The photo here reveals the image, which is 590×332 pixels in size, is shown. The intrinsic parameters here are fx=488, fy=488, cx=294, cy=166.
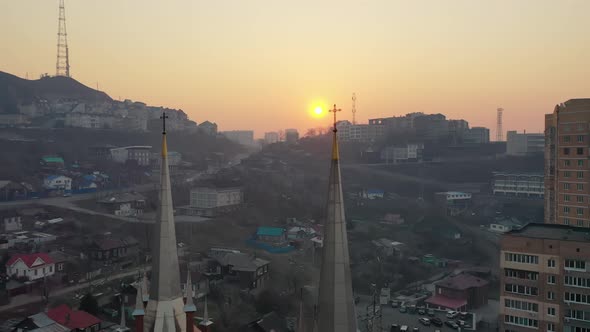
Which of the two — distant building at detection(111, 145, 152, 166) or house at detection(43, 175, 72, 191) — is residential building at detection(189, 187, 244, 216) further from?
distant building at detection(111, 145, 152, 166)

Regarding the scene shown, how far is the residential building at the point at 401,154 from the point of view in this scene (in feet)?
294

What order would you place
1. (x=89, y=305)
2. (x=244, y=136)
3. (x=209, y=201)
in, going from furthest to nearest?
(x=244, y=136) → (x=209, y=201) → (x=89, y=305)

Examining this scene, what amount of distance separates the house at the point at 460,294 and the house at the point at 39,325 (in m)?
24.1

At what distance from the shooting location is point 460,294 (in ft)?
114

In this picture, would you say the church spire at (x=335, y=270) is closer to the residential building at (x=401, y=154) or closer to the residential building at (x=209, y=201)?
A: the residential building at (x=209, y=201)

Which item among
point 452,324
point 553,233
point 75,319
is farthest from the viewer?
point 452,324

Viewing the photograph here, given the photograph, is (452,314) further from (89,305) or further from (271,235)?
(89,305)

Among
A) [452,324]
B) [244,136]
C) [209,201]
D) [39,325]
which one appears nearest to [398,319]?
[452,324]

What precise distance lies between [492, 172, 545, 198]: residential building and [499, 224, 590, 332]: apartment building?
5123cm

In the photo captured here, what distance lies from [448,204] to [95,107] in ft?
222

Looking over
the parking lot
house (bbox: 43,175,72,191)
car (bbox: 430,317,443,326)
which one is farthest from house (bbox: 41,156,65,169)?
car (bbox: 430,317,443,326)

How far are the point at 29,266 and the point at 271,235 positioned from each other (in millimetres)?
21411

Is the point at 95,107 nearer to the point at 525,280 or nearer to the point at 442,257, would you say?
the point at 442,257

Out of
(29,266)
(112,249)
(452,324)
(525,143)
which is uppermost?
(525,143)
